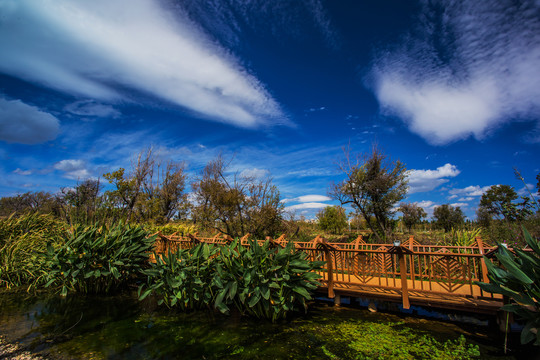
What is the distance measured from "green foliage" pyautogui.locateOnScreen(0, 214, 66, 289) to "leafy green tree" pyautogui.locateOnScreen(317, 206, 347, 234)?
64.7 feet

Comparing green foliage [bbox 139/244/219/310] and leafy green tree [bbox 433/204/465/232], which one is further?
leafy green tree [bbox 433/204/465/232]

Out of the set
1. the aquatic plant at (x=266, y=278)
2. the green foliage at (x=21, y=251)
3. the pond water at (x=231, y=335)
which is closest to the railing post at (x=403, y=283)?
the pond water at (x=231, y=335)

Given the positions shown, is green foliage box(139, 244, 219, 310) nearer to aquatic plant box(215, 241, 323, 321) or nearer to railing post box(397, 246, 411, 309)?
aquatic plant box(215, 241, 323, 321)

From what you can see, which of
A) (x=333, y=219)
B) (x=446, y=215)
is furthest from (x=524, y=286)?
(x=446, y=215)

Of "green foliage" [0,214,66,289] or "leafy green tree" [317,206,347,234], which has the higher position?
"leafy green tree" [317,206,347,234]

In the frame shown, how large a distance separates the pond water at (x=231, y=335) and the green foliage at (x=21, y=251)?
127 centimetres

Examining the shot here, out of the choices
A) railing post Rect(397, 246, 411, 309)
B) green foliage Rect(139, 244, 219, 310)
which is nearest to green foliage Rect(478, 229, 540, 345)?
railing post Rect(397, 246, 411, 309)

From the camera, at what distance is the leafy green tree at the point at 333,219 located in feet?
75.4

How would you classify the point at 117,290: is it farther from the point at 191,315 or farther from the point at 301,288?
the point at 301,288

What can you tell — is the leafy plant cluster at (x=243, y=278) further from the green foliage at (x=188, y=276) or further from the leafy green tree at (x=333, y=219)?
the leafy green tree at (x=333, y=219)

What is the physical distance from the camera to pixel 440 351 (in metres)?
3.35

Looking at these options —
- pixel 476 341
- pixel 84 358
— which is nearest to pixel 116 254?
pixel 84 358

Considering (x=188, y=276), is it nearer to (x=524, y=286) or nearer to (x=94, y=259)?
(x=94, y=259)

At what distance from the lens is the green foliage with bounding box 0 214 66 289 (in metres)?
6.18
